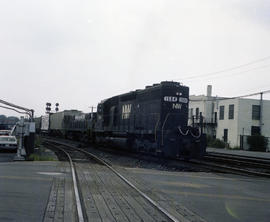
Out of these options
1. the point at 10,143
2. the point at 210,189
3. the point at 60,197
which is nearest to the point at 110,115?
the point at 10,143

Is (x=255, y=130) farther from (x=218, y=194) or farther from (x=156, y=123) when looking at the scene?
(x=218, y=194)

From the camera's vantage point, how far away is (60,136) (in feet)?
177

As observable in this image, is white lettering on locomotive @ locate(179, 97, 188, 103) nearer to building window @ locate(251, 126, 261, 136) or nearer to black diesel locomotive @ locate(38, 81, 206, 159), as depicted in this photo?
black diesel locomotive @ locate(38, 81, 206, 159)

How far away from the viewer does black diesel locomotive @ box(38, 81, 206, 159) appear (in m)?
18.6

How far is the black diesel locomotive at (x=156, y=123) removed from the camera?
733 inches

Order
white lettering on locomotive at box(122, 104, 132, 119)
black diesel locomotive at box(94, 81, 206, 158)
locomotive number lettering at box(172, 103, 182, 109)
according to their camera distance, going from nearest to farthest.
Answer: black diesel locomotive at box(94, 81, 206, 158) → locomotive number lettering at box(172, 103, 182, 109) → white lettering on locomotive at box(122, 104, 132, 119)

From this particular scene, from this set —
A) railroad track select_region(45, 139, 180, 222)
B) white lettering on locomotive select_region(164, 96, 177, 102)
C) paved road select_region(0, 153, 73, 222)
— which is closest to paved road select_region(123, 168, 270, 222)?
railroad track select_region(45, 139, 180, 222)

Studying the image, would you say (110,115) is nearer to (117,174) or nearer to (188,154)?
(188,154)

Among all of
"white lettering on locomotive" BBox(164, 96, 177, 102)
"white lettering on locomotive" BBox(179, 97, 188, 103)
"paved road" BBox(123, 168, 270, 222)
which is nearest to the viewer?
"paved road" BBox(123, 168, 270, 222)

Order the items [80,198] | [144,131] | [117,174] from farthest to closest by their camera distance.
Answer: [144,131] → [117,174] → [80,198]

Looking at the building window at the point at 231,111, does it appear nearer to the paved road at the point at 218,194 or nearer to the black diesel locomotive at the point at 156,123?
the black diesel locomotive at the point at 156,123

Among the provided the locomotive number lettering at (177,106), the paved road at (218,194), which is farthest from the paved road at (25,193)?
the locomotive number lettering at (177,106)

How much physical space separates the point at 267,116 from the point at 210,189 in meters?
40.6

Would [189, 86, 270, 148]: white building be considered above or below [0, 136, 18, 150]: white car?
above
